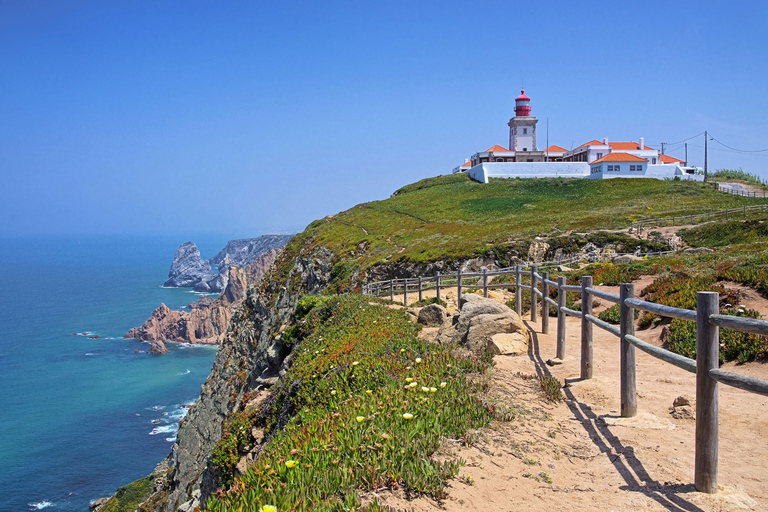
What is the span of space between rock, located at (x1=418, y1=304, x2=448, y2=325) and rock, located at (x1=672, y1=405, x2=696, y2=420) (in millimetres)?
7568

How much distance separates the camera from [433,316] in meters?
13.9

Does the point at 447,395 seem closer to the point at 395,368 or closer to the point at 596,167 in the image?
the point at 395,368

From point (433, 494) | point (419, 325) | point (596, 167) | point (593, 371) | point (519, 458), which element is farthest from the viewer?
point (596, 167)

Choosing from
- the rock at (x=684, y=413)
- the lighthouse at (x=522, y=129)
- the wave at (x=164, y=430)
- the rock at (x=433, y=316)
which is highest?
the lighthouse at (x=522, y=129)

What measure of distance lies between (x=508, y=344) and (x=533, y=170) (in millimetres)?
84997

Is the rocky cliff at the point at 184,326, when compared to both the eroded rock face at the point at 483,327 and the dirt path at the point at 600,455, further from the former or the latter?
the dirt path at the point at 600,455

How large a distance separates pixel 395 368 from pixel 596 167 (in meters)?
85.7

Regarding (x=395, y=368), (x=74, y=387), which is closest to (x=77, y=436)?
(x=74, y=387)

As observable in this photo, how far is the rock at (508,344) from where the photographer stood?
30.5ft

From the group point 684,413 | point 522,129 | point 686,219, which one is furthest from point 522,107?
point 684,413

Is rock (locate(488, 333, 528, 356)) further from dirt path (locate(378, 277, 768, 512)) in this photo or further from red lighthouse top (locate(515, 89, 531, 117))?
red lighthouse top (locate(515, 89, 531, 117))

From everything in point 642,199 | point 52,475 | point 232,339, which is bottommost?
point 52,475

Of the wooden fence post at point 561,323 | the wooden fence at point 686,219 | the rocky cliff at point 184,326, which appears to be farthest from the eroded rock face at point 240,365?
the rocky cliff at point 184,326

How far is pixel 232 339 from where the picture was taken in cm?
5228
